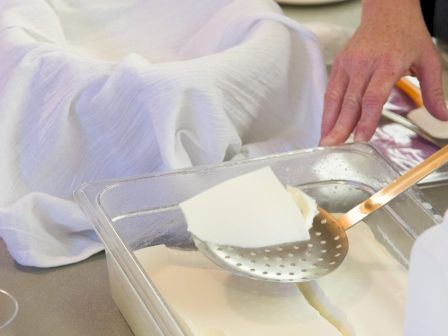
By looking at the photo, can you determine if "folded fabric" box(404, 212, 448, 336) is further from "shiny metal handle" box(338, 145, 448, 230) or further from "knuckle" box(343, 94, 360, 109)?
"knuckle" box(343, 94, 360, 109)

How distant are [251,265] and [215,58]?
0.73 feet

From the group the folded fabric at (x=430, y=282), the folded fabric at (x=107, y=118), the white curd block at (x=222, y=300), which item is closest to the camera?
the folded fabric at (x=430, y=282)

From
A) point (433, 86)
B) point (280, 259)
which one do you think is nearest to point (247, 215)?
point (280, 259)

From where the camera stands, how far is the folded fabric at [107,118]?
0.68 metres

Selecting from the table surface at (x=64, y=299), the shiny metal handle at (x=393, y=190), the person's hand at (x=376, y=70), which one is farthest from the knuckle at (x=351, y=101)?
the table surface at (x=64, y=299)

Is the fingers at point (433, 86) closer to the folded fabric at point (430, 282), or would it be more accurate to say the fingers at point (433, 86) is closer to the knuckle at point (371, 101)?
the knuckle at point (371, 101)

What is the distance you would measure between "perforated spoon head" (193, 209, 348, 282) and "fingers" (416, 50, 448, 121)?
0.27 meters

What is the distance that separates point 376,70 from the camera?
0.78 m

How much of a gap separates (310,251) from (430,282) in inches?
8.2

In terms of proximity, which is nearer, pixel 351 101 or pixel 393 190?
pixel 393 190

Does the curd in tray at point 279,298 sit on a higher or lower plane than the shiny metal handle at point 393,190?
lower

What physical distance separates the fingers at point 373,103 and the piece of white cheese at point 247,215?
155 mm

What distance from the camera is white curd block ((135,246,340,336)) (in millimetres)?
539

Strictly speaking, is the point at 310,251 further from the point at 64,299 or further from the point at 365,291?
the point at 64,299
